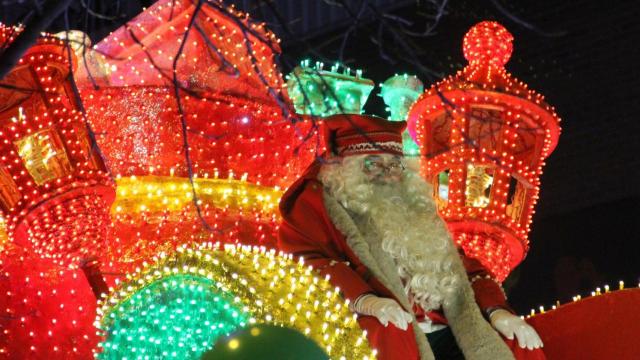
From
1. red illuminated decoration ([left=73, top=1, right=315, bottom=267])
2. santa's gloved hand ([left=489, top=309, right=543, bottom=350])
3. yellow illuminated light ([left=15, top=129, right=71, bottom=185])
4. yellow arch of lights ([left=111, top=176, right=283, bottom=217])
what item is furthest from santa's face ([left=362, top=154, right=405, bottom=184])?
yellow illuminated light ([left=15, top=129, right=71, bottom=185])

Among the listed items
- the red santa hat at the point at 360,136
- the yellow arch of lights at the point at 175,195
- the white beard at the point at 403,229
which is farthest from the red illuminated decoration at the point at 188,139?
the white beard at the point at 403,229

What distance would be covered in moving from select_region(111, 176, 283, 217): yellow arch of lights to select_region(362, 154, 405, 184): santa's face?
0.83m

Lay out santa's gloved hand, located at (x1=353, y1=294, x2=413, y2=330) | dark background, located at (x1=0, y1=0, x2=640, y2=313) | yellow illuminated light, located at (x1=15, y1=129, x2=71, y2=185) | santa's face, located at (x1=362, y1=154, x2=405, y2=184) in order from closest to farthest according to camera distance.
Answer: santa's gloved hand, located at (x1=353, y1=294, x2=413, y2=330) < yellow illuminated light, located at (x1=15, y1=129, x2=71, y2=185) < santa's face, located at (x1=362, y1=154, x2=405, y2=184) < dark background, located at (x1=0, y1=0, x2=640, y2=313)

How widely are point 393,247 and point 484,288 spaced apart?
519mm

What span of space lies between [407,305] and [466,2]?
625 cm

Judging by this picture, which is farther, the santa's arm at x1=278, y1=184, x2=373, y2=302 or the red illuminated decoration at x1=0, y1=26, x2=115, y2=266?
the red illuminated decoration at x1=0, y1=26, x2=115, y2=266

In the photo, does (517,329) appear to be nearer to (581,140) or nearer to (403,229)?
(403,229)

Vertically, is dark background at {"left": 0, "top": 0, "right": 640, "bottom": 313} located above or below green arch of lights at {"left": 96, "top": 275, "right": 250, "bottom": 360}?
above

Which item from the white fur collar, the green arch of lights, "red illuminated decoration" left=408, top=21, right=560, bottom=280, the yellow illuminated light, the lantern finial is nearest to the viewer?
the green arch of lights

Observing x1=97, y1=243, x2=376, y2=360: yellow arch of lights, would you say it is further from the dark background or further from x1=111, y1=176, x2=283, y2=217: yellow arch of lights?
the dark background

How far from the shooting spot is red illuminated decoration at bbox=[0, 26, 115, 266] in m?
6.25

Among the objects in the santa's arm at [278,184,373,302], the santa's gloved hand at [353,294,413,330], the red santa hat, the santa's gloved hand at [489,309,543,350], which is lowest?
the santa's gloved hand at [489,309,543,350]

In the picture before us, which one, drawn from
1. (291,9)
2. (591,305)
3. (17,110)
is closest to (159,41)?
(17,110)

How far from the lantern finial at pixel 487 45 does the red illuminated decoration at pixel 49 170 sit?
2793 millimetres
